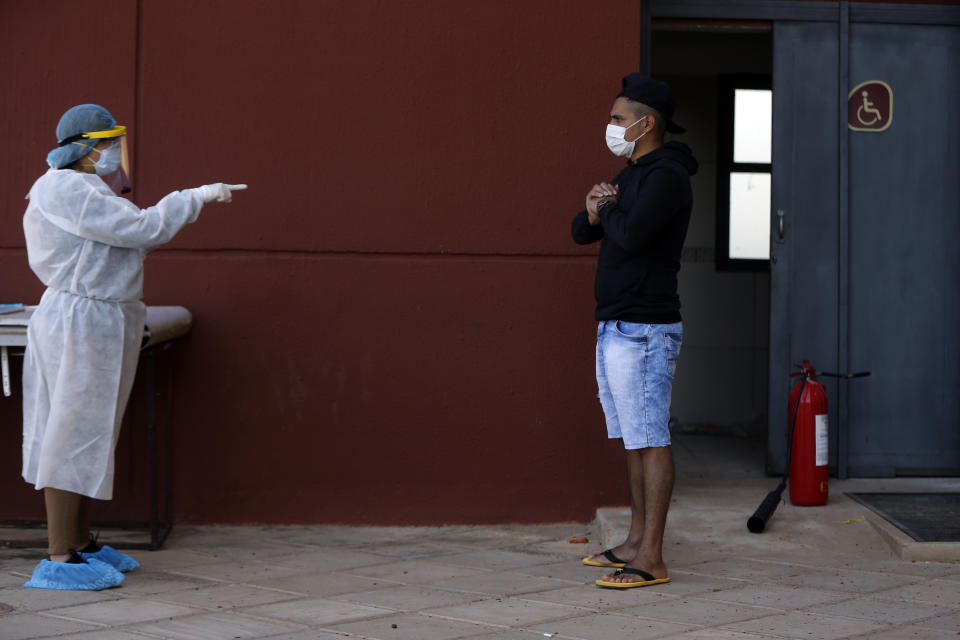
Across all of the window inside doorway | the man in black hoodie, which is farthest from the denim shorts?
the window inside doorway

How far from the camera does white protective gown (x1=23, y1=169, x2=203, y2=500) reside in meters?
4.51

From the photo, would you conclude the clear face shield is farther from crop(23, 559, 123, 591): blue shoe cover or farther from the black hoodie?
the black hoodie

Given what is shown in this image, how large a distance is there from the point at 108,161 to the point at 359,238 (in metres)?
1.37


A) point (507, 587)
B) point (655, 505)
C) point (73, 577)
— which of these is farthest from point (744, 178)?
point (73, 577)

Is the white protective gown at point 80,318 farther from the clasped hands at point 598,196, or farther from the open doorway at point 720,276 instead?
the open doorway at point 720,276

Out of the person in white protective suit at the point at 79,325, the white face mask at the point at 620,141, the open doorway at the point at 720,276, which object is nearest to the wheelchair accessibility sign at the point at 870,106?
the white face mask at the point at 620,141

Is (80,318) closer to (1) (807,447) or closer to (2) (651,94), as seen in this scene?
(2) (651,94)

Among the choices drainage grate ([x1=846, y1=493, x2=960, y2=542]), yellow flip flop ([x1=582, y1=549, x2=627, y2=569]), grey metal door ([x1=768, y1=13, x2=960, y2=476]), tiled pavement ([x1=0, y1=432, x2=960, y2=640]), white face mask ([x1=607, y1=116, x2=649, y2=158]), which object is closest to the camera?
tiled pavement ([x1=0, y1=432, x2=960, y2=640])

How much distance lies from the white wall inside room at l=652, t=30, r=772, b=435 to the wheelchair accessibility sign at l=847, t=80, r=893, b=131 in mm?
2640

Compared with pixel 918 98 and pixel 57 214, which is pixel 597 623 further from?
pixel 918 98

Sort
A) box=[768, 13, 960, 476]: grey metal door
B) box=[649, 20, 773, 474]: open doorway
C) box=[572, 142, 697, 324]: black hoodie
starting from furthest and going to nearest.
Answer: box=[649, 20, 773, 474]: open doorway, box=[768, 13, 960, 476]: grey metal door, box=[572, 142, 697, 324]: black hoodie

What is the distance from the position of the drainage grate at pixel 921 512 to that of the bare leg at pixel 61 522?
358 cm

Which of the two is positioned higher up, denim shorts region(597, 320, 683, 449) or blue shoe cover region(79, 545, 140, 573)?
denim shorts region(597, 320, 683, 449)

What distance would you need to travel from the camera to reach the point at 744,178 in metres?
8.97
